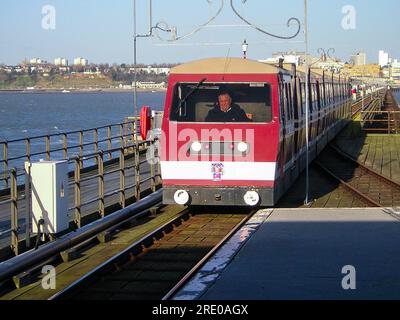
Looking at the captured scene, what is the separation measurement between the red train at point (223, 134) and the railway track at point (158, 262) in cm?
58

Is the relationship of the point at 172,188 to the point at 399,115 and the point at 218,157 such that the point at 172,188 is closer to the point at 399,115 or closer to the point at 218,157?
the point at 218,157

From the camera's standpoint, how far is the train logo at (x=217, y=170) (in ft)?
46.3

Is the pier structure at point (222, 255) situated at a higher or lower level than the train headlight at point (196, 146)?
lower

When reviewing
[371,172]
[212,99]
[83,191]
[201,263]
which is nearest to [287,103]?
[212,99]

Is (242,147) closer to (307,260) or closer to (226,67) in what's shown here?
(226,67)

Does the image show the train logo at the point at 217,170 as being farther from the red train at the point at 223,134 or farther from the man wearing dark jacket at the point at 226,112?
the man wearing dark jacket at the point at 226,112

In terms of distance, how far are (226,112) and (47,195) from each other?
4.36 m

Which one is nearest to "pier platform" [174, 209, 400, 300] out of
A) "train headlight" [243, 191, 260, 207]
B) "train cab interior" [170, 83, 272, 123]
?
"train headlight" [243, 191, 260, 207]

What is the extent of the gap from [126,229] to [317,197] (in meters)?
5.99

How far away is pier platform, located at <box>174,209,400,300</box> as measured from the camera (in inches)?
331

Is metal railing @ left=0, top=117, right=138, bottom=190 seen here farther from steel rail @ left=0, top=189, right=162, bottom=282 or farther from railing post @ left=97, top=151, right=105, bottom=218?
steel rail @ left=0, top=189, right=162, bottom=282

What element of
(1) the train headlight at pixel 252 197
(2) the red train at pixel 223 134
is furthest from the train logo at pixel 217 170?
(1) the train headlight at pixel 252 197

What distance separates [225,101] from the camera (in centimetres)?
1439

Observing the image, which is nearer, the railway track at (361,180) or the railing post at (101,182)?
the railing post at (101,182)
